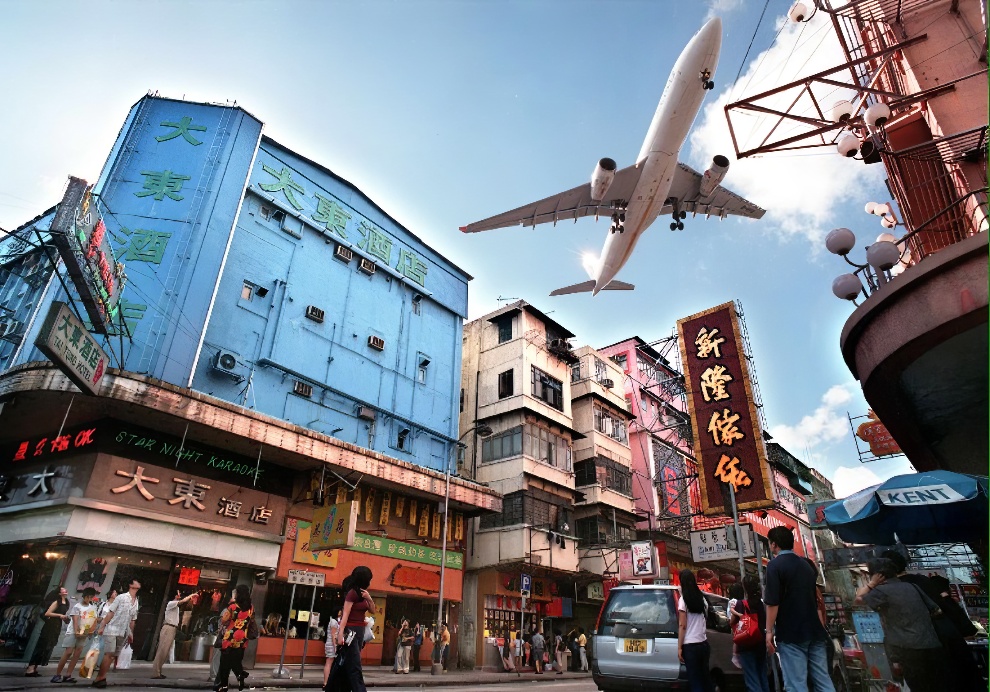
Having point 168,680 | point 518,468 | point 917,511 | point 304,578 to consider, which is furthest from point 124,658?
point 518,468

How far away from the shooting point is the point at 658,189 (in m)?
17.0

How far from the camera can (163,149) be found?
1928 centimetres

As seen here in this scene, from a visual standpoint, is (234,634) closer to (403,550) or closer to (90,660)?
(90,660)

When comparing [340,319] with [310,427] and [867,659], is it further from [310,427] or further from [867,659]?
[867,659]

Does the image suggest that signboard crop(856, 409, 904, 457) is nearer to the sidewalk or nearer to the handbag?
the handbag

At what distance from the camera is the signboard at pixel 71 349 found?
1112 centimetres

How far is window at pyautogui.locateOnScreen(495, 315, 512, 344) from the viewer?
30.2 metres

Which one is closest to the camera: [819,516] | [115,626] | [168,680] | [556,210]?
[115,626]

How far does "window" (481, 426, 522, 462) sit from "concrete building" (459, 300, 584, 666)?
49mm

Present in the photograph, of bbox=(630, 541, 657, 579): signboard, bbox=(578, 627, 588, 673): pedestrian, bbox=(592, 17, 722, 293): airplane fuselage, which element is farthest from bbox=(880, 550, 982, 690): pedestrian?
bbox=(578, 627, 588, 673): pedestrian

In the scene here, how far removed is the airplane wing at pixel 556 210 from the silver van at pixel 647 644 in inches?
542

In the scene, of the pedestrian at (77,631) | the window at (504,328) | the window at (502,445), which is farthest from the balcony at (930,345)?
the window at (504,328)

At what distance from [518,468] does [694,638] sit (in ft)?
64.0

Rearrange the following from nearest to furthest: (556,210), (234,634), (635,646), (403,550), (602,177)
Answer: (635,646) → (234,634) → (602,177) → (556,210) → (403,550)
